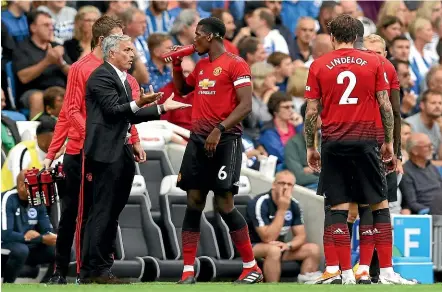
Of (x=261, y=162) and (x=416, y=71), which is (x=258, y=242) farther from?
(x=416, y=71)

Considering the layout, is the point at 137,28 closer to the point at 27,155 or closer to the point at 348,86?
the point at 27,155

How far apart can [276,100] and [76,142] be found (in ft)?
20.6

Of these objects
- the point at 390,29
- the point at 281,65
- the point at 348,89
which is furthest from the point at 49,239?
the point at 390,29

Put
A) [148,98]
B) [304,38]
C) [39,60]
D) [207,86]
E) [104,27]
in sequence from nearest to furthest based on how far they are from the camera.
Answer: [148,98] < [104,27] < [207,86] < [39,60] < [304,38]

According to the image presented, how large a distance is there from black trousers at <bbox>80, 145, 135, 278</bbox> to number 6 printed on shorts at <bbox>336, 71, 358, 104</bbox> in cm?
198

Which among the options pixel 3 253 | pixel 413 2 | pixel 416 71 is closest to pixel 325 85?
pixel 3 253

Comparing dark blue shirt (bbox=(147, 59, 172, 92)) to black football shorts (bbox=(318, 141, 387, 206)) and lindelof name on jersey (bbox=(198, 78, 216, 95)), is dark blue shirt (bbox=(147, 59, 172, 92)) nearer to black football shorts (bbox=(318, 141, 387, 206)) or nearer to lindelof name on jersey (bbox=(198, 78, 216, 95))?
lindelof name on jersey (bbox=(198, 78, 216, 95))

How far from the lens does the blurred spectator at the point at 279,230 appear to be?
17.7 meters

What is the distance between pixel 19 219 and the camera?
53.6 feet

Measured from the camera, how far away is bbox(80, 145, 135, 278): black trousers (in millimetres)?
13258

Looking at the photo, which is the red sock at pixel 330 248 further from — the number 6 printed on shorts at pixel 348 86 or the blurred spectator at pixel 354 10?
the blurred spectator at pixel 354 10

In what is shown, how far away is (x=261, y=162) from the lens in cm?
1894

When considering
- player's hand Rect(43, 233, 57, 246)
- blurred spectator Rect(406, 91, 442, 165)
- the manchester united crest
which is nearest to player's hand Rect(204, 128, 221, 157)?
the manchester united crest

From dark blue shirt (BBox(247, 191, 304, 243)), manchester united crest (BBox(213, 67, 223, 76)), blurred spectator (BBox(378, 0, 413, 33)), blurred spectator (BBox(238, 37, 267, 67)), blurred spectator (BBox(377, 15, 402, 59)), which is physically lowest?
dark blue shirt (BBox(247, 191, 304, 243))
